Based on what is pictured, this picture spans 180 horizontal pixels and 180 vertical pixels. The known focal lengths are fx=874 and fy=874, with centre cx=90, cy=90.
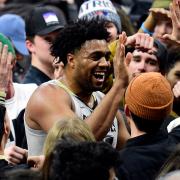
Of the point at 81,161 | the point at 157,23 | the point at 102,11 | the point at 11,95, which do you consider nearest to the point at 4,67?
the point at 81,161

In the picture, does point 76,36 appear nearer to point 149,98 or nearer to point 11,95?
point 149,98

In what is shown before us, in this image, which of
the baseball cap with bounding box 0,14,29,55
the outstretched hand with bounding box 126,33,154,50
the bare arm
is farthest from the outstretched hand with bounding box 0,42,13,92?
the baseball cap with bounding box 0,14,29,55

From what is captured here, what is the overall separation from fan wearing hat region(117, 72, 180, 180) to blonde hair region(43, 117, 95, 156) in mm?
529

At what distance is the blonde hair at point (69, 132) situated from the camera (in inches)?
175

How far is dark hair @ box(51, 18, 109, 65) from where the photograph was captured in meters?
5.96

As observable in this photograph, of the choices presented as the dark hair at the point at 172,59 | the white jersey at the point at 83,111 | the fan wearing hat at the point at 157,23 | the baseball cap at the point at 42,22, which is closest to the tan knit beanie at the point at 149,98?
the white jersey at the point at 83,111

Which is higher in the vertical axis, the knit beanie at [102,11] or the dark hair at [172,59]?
the dark hair at [172,59]

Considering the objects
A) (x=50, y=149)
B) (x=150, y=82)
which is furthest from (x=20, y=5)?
(x=50, y=149)

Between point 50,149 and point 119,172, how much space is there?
723 mm

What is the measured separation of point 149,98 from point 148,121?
0.14 m

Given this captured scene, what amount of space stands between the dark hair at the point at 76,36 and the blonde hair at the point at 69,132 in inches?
56.7

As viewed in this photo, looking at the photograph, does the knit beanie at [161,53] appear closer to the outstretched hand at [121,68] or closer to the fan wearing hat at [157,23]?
the fan wearing hat at [157,23]

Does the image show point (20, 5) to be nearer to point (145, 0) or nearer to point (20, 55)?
point (145, 0)

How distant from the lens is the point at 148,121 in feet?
17.2
